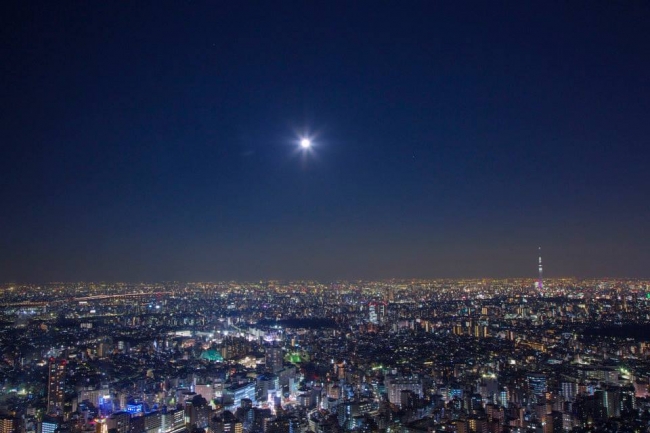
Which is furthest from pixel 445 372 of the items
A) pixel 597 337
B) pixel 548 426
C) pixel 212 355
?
pixel 597 337

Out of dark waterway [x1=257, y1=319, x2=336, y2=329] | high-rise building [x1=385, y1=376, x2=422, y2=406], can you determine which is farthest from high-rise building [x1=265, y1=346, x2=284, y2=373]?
dark waterway [x1=257, y1=319, x2=336, y2=329]

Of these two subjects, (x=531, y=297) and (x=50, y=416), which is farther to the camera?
(x=531, y=297)

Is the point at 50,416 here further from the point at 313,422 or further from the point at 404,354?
the point at 404,354

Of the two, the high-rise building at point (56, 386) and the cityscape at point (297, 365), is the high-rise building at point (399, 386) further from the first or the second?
the high-rise building at point (56, 386)

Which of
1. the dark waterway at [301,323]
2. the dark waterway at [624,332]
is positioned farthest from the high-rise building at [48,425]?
the dark waterway at [624,332]

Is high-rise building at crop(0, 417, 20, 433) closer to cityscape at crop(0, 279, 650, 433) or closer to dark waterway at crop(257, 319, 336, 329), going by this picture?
cityscape at crop(0, 279, 650, 433)
